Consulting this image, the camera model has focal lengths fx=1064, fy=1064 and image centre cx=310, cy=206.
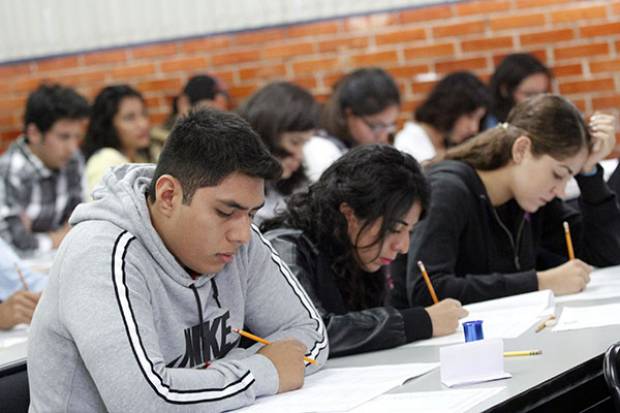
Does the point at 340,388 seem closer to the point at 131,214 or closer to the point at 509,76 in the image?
the point at 131,214

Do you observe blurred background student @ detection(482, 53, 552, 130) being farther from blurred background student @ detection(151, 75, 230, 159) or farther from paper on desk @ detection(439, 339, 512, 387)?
paper on desk @ detection(439, 339, 512, 387)

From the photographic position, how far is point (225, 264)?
2031 millimetres

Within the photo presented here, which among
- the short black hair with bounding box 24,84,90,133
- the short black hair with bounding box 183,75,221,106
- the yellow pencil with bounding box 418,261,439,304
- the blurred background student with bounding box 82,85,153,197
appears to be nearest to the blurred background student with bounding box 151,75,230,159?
the short black hair with bounding box 183,75,221,106

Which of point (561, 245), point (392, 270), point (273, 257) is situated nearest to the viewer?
point (273, 257)

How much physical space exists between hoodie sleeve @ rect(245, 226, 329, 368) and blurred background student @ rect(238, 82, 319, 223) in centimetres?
166

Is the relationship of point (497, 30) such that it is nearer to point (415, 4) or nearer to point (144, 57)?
point (415, 4)

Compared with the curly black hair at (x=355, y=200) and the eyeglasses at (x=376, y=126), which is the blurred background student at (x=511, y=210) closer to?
the curly black hair at (x=355, y=200)

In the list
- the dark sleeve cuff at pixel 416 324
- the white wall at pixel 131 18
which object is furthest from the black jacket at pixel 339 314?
the white wall at pixel 131 18

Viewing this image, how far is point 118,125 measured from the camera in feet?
17.8

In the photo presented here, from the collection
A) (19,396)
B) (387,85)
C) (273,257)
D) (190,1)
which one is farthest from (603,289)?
(190,1)

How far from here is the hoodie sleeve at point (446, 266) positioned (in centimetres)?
273

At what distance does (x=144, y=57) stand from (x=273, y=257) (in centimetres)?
389

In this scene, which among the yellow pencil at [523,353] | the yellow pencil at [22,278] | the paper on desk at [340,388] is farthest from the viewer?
the yellow pencil at [22,278]

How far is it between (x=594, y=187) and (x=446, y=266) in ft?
2.46
